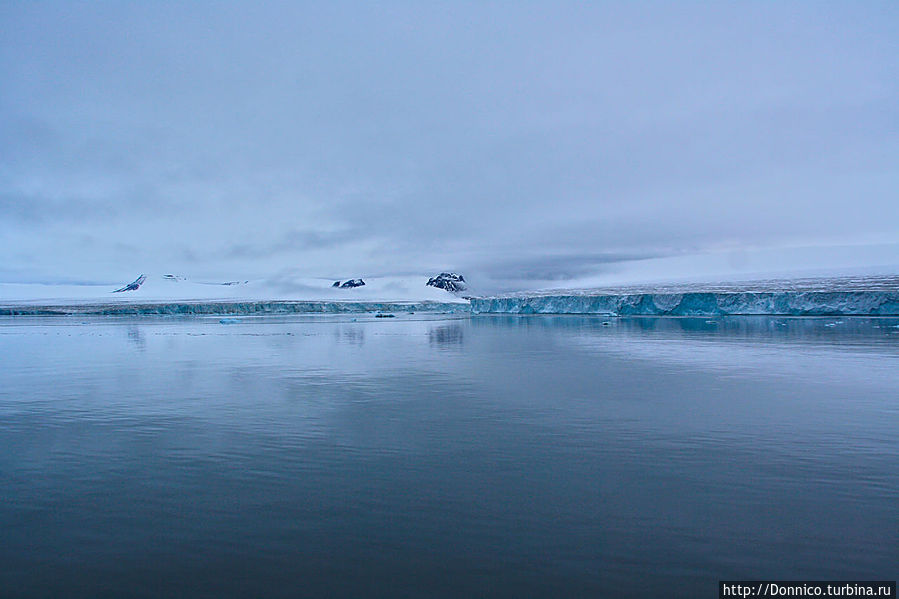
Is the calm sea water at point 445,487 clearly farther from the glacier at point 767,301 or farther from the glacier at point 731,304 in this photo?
the glacier at point 731,304

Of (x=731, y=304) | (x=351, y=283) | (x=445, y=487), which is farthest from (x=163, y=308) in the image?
(x=351, y=283)

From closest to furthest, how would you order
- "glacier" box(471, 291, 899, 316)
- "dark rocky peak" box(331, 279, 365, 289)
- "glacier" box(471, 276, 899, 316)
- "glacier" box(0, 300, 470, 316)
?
"glacier" box(471, 276, 899, 316) < "glacier" box(471, 291, 899, 316) < "glacier" box(0, 300, 470, 316) < "dark rocky peak" box(331, 279, 365, 289)

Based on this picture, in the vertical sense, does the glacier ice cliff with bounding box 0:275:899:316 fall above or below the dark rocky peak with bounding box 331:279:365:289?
below

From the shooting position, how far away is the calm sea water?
4523 mm

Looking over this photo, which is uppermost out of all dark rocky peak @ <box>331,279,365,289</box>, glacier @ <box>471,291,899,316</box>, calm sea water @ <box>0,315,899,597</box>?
dark rocky peak @ <box>331,279,365,289</box>

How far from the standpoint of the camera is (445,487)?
633 centimetres

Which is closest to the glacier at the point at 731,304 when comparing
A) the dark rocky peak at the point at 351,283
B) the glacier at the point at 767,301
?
the glacier at the point at 767,301

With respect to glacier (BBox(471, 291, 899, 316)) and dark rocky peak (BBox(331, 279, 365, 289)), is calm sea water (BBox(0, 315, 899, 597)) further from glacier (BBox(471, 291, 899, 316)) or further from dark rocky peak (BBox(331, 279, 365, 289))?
dark rocky peak (BBox(331, 279, 365, 289))

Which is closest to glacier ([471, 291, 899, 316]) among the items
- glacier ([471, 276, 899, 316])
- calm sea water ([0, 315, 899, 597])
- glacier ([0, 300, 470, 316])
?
glacier ([471, 276, 899, 316])

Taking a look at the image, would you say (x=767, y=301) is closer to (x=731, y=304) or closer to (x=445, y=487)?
(x=731, y=304)

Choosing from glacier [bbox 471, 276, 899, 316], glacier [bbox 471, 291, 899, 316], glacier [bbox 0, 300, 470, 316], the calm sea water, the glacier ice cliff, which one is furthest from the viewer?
glacier [bbox 0, 300, 470, 316]

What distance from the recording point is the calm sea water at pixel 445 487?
4523 millimetres

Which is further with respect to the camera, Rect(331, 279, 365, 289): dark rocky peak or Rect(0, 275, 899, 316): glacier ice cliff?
Rect(331, 279, 365, 289): dark rocky peak

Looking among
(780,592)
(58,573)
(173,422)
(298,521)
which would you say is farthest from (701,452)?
(173,422)
